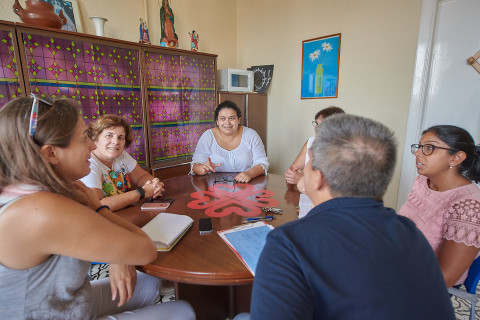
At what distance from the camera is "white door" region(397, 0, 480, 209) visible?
2.18 metres

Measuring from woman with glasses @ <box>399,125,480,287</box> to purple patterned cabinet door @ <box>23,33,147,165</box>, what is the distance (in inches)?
97.3

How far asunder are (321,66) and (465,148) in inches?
87.2

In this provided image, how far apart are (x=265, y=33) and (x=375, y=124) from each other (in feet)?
11.2

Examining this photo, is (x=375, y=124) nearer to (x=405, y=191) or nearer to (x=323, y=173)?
(x=323, y=173)

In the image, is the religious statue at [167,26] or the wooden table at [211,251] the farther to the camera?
the religious statue at [167,26]

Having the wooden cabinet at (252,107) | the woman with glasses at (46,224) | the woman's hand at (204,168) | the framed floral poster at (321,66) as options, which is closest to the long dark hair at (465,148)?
the woman with glasses at (46,224)

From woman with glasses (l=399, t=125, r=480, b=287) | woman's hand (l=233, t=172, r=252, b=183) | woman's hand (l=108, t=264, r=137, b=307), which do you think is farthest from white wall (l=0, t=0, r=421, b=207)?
woman's hand (l=108, t=264, r=137, b=307)

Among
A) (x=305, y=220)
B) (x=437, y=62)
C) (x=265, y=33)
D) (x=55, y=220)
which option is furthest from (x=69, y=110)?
(x=265, y=33)

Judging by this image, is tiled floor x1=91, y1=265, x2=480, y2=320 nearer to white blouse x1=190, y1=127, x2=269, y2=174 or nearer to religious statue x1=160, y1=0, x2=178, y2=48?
white blouse x1=190, y1=127, x2=269, y2=174

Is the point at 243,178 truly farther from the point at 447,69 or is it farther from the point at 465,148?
the point at 447,69

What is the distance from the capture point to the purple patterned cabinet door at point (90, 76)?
2.07 m

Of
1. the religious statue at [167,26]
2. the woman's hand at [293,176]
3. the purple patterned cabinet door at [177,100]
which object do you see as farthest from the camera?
the religious statue at [167,26]

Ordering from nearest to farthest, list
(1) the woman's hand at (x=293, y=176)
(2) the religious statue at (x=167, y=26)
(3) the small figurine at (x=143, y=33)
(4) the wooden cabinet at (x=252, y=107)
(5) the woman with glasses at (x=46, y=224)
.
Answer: (5) the woman with glasses at (x=46, y=224) < (1) the woman's hand at (x=293, y=176) < (3) the small figurine at (x=143, y=33) < (2) the religious statue at (x=167, y=26) < (4) the wooden cabinet at (x=252, y=107)

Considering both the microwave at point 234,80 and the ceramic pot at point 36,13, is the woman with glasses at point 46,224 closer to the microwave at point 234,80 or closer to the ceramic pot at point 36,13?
the ceramic pot at point 36,13
